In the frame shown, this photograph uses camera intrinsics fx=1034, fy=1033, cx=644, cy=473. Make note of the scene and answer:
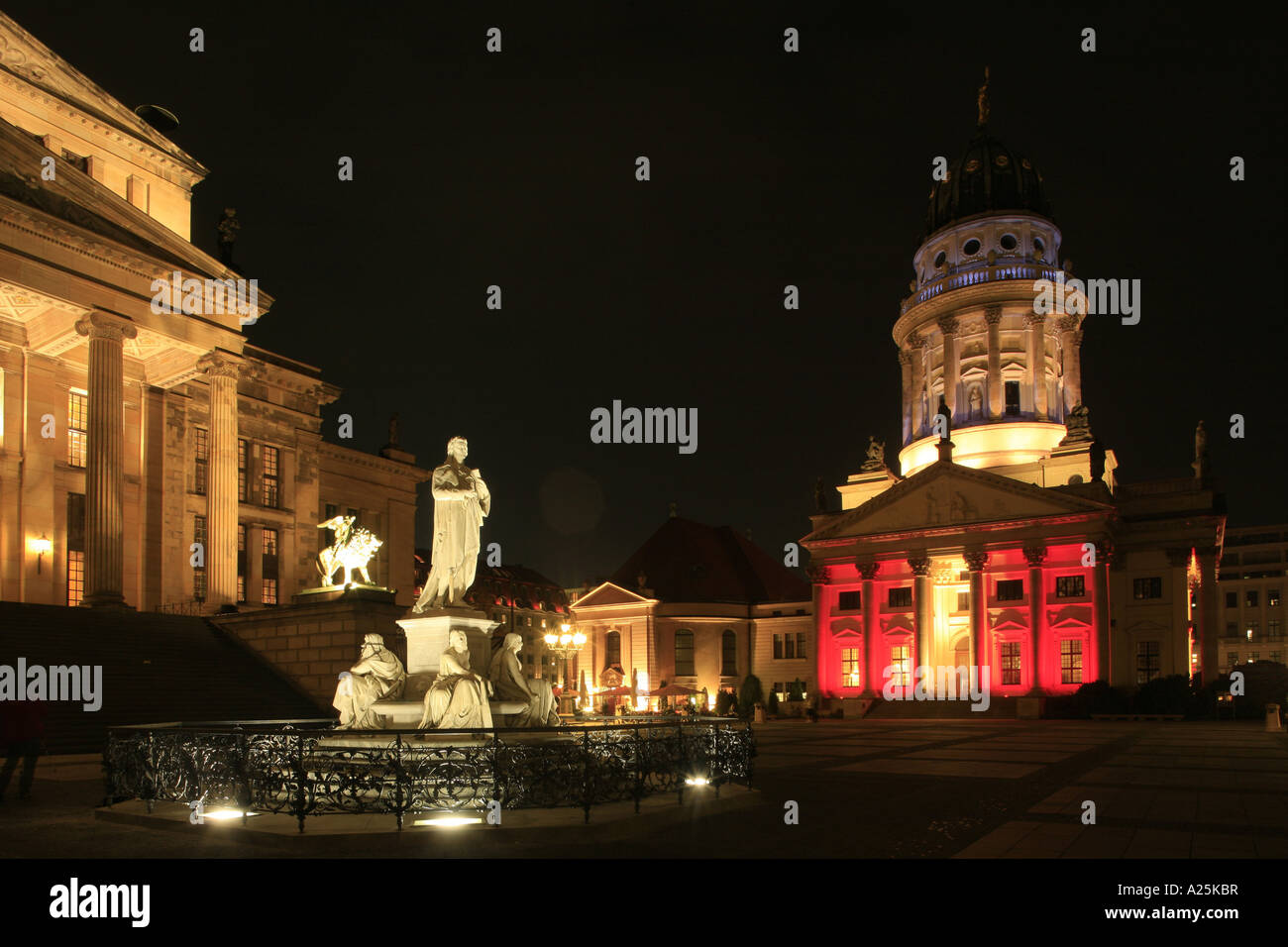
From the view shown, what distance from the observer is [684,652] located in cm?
7825

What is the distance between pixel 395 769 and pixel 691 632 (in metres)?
67.3

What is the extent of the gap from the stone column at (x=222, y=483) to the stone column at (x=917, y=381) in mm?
55271

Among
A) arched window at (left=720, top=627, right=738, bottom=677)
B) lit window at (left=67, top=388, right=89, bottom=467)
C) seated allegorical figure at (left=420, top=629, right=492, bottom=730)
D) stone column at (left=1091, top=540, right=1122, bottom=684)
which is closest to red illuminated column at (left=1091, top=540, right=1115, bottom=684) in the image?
stone column at (left=1091, top=540, right=1122, bottom=684)

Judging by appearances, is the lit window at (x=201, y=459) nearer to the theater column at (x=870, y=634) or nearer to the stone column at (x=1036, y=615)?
the theater column at (x=870, y=634)

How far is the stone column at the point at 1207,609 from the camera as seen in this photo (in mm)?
59406

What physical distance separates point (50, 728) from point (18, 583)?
1415cm

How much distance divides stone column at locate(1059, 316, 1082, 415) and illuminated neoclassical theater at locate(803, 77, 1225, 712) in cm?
11

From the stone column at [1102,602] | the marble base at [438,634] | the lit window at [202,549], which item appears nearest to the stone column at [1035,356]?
the stone column at [1102,602]

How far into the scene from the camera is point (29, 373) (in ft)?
118
